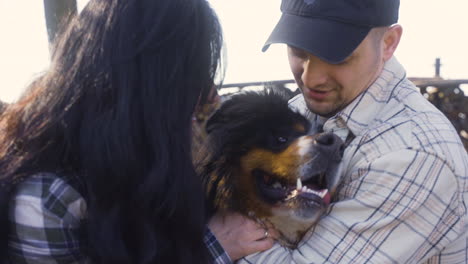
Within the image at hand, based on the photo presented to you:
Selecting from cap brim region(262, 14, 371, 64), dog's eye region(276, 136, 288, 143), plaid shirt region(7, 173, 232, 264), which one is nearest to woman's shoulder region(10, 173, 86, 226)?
plaid shirt region(7, 173, 232, 264)

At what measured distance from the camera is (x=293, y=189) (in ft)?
9.57

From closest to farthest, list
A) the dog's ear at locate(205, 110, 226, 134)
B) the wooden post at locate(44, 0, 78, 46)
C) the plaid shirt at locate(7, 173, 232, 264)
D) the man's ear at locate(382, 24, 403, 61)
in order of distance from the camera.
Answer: the plaid shirt at locate(7, 173, 232, 264) < the man's ear at locate(382, 24, 403, 61) < the dog's ear at locate(205, 110, 226, 134) < the wooden post at locate(44, 0, 78, 46)

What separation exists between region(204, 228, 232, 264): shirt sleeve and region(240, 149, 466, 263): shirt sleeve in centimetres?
30

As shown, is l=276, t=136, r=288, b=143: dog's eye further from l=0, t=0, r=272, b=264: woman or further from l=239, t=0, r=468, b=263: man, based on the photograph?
l=0, t=0, r=272, b=264: woman

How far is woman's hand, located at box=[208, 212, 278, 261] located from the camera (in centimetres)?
263

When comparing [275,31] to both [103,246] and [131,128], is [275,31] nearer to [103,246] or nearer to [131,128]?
[131,128]

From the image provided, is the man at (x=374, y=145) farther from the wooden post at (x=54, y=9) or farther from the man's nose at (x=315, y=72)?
the wooden post at (x=54, y=9)

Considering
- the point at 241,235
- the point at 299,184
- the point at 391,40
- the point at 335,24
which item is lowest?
the point at 241,235

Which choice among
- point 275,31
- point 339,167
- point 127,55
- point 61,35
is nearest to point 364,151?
point 339,167

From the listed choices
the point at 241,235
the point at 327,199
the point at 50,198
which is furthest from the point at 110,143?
the point at 327,199

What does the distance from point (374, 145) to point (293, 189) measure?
548mm

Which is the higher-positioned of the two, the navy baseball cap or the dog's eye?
the navy baseball cap

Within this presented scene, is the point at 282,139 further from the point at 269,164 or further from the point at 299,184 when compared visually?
the point at 299,184

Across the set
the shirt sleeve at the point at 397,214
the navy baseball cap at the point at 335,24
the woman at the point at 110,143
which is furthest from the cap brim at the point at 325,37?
the woman at the point at 110,143
